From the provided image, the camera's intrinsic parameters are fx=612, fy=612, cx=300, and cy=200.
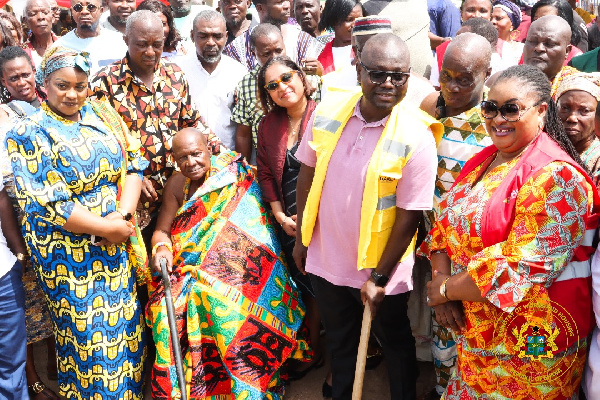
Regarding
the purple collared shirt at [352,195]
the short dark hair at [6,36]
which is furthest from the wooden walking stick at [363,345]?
the short dark hair at [6,36]

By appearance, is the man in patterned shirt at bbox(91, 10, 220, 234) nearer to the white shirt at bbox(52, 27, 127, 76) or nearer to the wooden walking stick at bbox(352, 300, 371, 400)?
the white shirt at bbox(52, 27, 127, 76)

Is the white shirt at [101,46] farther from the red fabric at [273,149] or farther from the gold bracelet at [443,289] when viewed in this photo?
the gold bracelet at [443,289]

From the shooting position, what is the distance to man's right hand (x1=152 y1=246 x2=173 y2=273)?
3.87 meters

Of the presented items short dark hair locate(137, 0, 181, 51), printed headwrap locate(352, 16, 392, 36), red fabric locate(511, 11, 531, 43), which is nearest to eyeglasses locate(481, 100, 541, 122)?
printed headwrap locate(352, 16, 392, 36)

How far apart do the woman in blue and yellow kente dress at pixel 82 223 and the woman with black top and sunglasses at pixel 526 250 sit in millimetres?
2034

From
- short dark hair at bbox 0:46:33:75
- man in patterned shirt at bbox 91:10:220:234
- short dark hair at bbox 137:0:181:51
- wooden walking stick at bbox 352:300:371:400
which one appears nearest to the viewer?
wooden walking stick at bbox 352:300:371:400

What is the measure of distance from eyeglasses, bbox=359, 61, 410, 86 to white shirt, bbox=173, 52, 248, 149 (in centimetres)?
194

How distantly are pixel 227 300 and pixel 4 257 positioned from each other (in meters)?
1.34

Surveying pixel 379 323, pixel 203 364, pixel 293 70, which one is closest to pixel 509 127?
pixel 379 323

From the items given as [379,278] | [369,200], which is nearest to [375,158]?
[369,200]

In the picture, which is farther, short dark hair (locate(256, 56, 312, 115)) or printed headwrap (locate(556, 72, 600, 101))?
short dark hair (locate(256, 56, 312, 115))

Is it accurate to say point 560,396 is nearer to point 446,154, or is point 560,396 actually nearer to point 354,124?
point 446,154

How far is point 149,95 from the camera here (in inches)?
165

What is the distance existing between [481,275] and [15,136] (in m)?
2.53
